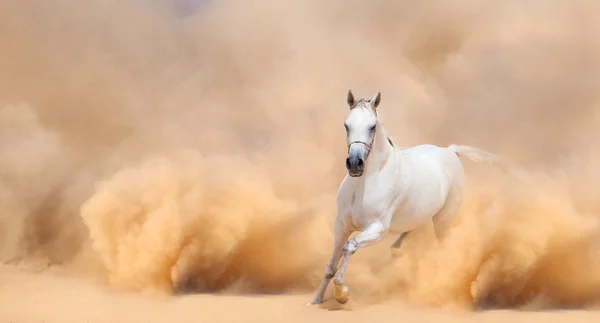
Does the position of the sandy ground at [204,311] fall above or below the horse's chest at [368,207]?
below

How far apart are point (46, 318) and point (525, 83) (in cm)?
1219

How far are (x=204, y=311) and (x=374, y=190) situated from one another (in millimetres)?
2161

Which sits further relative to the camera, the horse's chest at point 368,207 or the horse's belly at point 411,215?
the horse's belly at point 411,215

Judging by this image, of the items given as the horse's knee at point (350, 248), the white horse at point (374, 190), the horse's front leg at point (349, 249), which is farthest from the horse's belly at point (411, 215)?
the horse's knee at point (350, 248)

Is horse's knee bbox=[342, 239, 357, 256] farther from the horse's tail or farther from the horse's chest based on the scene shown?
the horse's tail

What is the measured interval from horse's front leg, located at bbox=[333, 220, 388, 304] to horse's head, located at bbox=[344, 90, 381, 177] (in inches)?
28.0

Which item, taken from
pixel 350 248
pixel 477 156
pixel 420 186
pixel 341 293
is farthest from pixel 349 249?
pixel 477 156

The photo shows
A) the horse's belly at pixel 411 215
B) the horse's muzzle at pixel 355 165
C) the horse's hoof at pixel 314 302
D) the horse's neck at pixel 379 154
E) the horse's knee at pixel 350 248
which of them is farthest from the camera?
the horse's belly at pixel 411 215

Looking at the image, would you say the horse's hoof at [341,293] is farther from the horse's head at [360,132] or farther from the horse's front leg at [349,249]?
the horse's head at [360,132]

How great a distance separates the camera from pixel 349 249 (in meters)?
5.86

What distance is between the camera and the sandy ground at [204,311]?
558 centimetres

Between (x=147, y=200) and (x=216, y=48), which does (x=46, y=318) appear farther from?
(x=216, y=48)

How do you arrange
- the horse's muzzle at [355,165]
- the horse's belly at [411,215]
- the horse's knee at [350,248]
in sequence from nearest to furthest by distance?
the horse's muzzle at [355,165] < the horse's knee at [350,248] < the horse's belly at [411,215]

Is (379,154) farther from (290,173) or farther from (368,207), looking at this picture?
(290,173)
